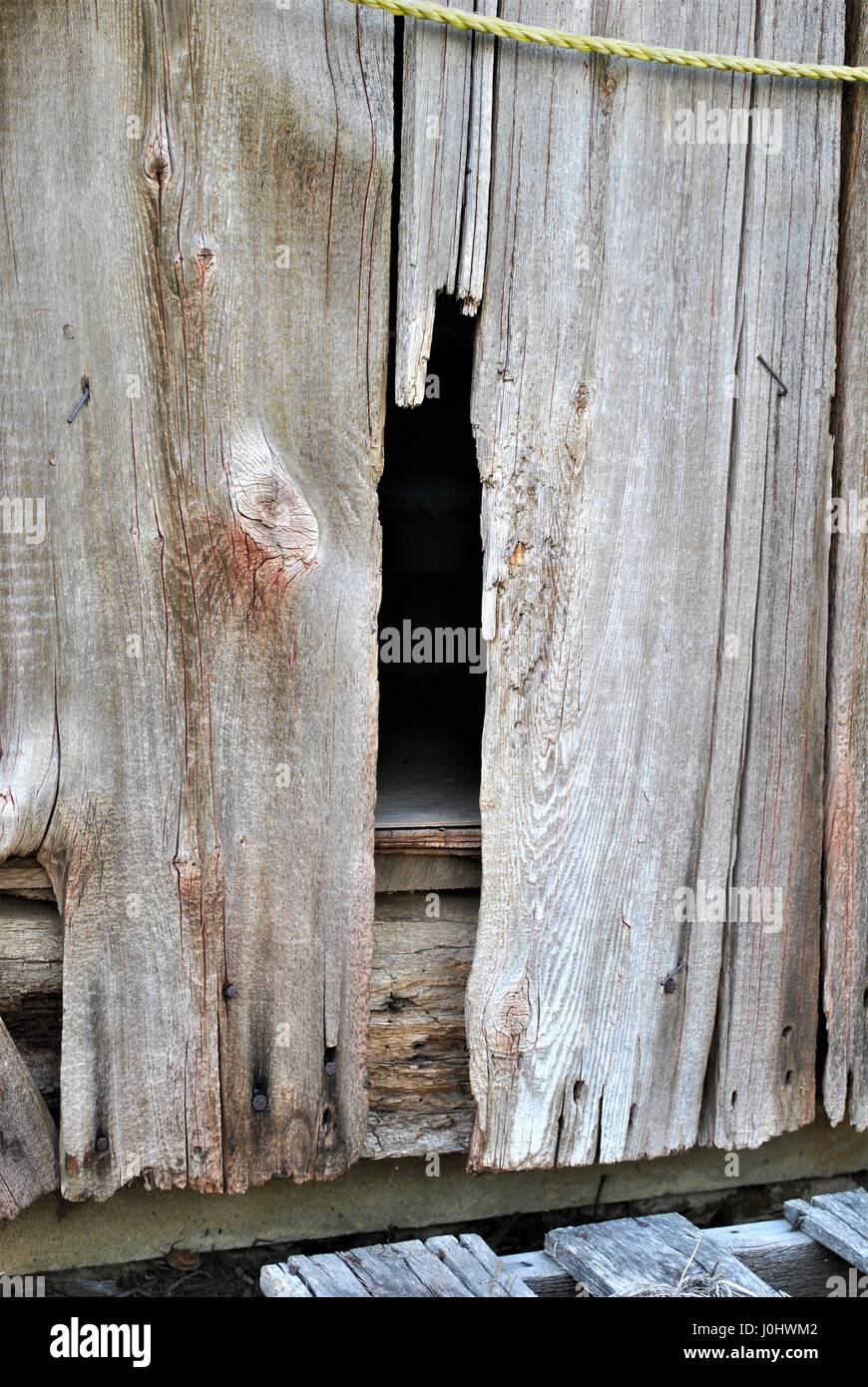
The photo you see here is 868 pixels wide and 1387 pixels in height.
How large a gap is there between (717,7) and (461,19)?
1.73 ft

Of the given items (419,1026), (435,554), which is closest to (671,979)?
(419,1026)

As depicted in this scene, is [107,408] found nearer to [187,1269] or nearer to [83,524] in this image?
[83,524]

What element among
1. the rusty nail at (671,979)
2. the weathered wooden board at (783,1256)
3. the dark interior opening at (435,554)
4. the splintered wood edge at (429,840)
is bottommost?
the weathered wooden board at (783,1256)

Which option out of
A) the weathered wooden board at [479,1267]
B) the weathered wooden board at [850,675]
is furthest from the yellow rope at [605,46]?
the weathered wooden board at [479,1267]

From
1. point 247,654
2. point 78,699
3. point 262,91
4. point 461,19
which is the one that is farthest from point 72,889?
point 461,19

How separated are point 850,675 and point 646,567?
51 centimetres

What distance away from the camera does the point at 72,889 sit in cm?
221

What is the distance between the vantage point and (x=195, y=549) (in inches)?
86.2

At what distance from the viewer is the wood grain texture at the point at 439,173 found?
2195 millimetres

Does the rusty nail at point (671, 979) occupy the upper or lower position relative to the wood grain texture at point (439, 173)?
lower

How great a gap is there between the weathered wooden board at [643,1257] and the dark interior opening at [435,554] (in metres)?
1.71

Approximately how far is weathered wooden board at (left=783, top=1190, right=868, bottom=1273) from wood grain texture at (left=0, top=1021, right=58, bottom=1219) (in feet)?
4.86

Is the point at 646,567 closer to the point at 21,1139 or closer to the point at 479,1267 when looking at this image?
the point at 479,1267

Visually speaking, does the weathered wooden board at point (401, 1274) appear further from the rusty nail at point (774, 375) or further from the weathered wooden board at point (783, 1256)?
the rusty nail at point (774, 375)
